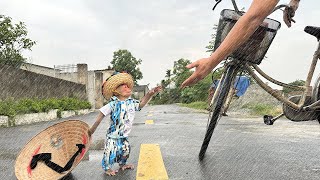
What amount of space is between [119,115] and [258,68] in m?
1.53

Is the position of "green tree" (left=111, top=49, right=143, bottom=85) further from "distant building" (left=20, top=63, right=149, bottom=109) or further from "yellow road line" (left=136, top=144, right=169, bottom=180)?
"yellow road line" (left=136, top=144, right=169, bottom=180)

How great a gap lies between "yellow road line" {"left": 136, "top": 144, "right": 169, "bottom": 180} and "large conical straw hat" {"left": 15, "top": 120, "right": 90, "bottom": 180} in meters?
0.62

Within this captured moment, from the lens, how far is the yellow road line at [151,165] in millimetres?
A: 3360

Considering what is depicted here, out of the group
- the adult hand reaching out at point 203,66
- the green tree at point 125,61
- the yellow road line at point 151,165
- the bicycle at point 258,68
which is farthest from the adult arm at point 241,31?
the green tree at point 125,61

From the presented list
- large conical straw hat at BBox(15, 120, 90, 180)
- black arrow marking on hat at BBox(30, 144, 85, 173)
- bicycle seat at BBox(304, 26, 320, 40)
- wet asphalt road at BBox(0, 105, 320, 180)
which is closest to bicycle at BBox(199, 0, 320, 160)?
bicycle seat at BBox(304, 26, 320, 40)

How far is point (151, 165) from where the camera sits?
3.84 m

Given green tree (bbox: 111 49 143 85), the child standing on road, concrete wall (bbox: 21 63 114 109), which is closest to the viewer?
the child standing on road

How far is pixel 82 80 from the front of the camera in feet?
147

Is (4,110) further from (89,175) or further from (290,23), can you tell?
(290,23)

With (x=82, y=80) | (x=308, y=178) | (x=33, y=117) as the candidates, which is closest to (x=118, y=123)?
(x=308, y=178)

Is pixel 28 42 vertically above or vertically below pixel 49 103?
above

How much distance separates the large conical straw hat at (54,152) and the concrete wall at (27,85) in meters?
14.5

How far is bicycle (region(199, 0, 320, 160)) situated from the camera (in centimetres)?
335

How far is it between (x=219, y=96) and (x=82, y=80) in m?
42.3
